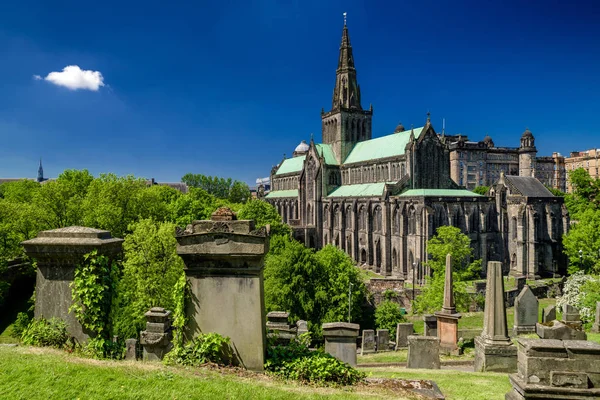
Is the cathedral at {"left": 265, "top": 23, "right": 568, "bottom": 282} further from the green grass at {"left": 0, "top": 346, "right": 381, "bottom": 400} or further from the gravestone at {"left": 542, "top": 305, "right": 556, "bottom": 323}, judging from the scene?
the green grass at {"left": 0, "top": 346, "right": 381, "bottom": 400}

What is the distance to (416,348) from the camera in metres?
11.9

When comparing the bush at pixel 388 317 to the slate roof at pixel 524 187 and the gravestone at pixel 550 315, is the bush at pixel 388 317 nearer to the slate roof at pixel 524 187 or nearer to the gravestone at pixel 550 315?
the gravestone at pixel 550 315

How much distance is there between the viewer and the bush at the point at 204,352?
6430 millimetres

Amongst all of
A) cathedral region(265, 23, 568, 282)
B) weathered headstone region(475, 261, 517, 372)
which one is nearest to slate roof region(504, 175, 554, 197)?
cathedral region(265, 23, 568, 282)

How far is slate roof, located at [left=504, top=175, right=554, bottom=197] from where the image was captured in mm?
47938

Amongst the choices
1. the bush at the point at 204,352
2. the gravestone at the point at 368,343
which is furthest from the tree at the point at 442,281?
the bush at the point at 204,352

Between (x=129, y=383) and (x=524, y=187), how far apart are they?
51811mm

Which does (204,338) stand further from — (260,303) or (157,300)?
(157,300)

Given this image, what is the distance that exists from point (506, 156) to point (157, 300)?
97.0 metres

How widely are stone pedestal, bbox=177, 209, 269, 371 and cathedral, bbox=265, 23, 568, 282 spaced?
3699 centimetres

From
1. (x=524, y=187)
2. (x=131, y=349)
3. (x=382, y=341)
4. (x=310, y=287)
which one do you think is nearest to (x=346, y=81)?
(x=524, y=187)

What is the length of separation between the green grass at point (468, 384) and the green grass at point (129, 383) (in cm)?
273

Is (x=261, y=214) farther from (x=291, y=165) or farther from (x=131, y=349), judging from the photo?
(x=131, y=349)

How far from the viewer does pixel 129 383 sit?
5.69 meters
